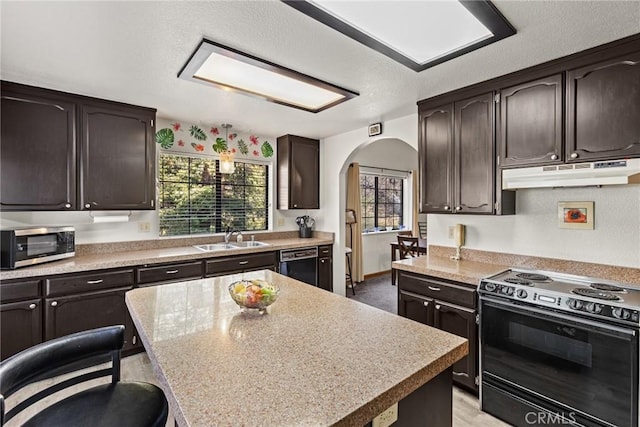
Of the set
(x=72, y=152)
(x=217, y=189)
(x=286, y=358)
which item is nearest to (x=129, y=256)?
(x=72, y=152)

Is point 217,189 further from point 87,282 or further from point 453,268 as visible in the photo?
point 453,268

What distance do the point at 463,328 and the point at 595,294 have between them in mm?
815

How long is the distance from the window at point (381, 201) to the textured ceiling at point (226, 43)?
3398 mm

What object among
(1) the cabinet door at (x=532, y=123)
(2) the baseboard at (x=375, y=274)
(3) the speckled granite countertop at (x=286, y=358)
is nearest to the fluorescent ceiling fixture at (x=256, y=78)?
(1) the cabinet door at (x=532, y=123)

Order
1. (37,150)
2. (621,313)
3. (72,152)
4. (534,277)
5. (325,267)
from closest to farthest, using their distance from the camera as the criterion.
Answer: (621,313), (534,277), (37,150), (72,152), (325,267)

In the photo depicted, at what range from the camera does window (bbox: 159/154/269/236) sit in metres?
3.64

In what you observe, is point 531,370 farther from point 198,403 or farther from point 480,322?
point 198,403

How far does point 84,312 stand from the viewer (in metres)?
2.61

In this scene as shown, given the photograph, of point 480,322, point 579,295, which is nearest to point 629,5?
point 579,295

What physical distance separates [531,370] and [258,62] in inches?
104

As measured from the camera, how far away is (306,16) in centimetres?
160

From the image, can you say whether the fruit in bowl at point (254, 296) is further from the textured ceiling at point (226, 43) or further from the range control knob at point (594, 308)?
the range control knob at point (594, 308)

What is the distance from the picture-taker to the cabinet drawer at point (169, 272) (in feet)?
9.37

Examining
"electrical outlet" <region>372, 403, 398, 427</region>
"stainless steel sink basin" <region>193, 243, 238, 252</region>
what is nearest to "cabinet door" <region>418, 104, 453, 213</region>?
"electrical outlet" <region>372, 403, 398, 427</region>
